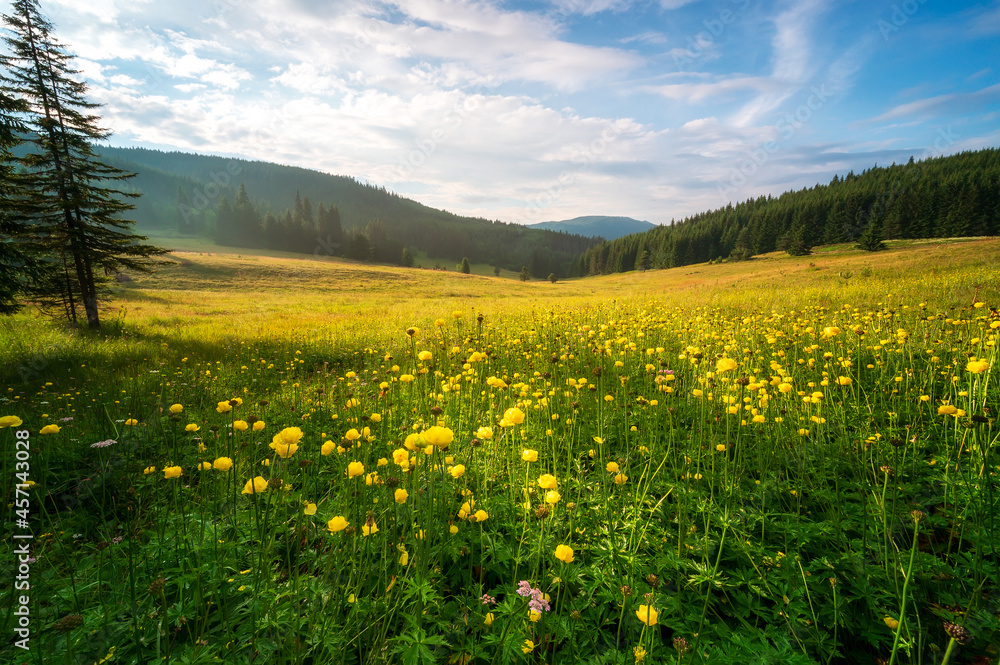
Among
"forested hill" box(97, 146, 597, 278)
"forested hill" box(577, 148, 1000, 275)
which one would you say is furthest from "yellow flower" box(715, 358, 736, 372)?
"forested hill" box(577, 148, 1000, 275)

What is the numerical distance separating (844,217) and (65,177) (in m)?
87.8

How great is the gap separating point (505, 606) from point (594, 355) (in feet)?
13.7

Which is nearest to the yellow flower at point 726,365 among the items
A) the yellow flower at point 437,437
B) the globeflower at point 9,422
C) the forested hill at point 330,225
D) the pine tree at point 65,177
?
the yellow flower at point 437,437

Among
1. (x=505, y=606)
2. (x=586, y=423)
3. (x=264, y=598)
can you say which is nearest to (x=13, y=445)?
(x=264, y=598)

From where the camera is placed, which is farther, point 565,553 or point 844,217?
point 844,217

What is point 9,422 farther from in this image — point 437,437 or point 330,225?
point 330,225

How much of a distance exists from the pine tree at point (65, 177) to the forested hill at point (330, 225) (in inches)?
279

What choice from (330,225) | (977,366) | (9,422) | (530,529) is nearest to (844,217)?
(977,366)

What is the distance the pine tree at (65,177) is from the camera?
404 inches

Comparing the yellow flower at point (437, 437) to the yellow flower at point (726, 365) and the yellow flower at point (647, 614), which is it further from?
the yellow flower at point (726, 365)

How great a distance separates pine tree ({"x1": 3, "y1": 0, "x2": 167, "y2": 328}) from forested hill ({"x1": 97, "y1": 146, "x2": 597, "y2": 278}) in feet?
23.3

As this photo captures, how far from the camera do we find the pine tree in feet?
33.6

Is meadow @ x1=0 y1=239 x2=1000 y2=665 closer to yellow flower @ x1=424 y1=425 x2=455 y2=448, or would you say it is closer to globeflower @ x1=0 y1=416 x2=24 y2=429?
yellow flower @ x1=424 y1=425 x2=455 y2=448

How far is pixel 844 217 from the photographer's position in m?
60.3
